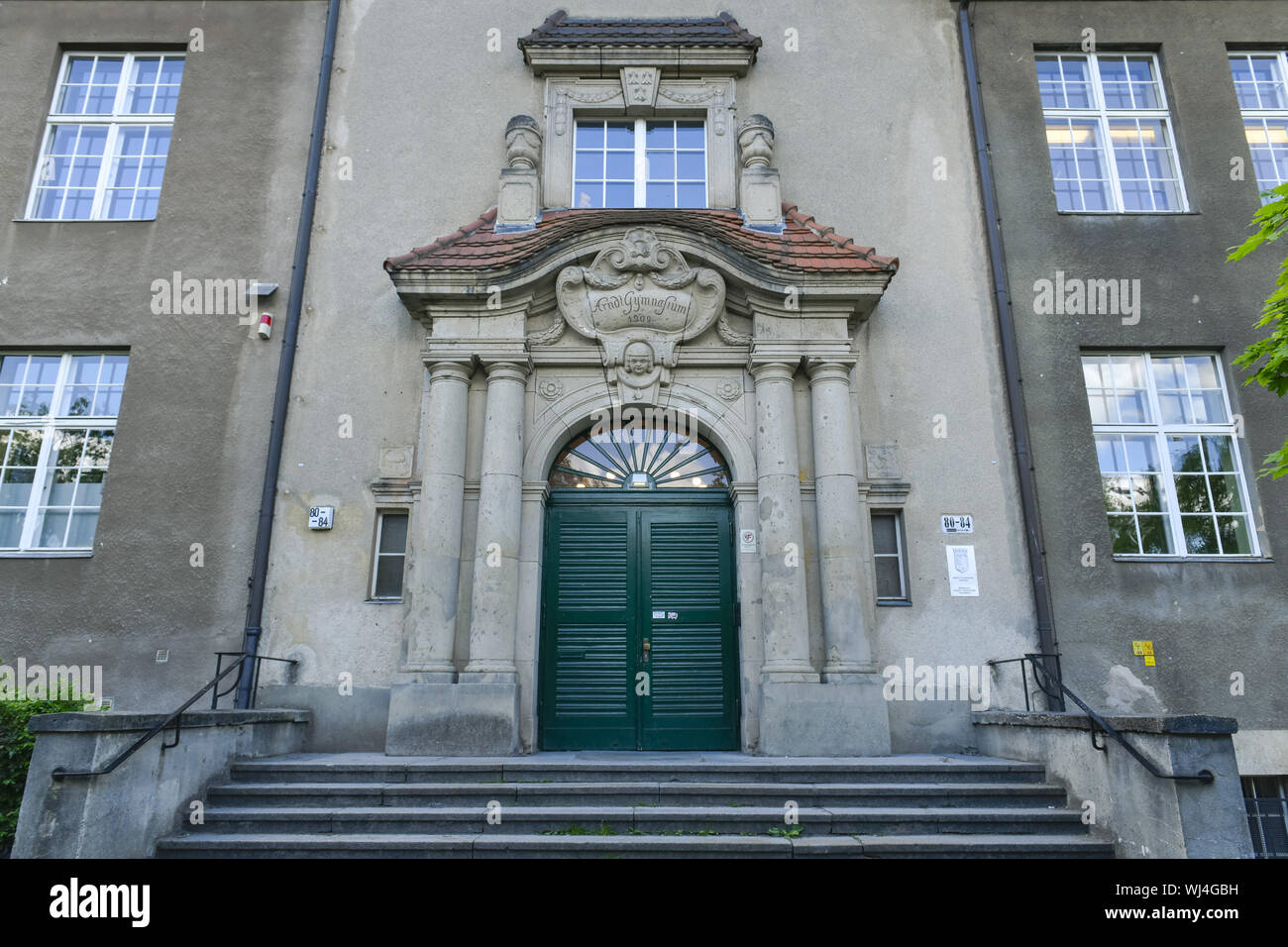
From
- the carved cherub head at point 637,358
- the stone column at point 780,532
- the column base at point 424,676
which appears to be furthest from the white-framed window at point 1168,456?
the column base at point 424,676

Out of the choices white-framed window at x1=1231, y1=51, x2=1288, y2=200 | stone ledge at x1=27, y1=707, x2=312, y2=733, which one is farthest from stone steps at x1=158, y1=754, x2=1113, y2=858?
white-framed window at x1=1231, y1=51, x2=1288, y2=200

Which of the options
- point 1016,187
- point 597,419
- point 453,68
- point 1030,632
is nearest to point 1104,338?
point 1016,187

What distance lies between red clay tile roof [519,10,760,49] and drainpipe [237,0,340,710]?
249cm

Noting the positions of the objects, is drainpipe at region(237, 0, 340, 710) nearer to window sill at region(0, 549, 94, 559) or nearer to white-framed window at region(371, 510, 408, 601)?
white-framed window at region(371, 510, 408, 601)

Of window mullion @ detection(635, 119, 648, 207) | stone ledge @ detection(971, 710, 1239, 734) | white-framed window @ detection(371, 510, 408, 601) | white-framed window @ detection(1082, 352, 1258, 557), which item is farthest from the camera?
window mullion @ detection(635, 119, 648, 207)

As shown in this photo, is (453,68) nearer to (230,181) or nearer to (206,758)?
(230,181)

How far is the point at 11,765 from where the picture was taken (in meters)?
5.55

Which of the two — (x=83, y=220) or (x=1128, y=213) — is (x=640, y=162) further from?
(x=83, y=220)

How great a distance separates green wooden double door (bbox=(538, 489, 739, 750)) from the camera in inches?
309

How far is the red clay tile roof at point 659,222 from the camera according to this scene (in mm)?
8125

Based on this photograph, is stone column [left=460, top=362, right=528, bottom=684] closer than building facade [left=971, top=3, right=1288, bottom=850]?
Yes

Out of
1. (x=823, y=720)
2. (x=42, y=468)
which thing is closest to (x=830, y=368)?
(x=823, y=720)

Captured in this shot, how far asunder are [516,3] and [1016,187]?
6655 millimetres

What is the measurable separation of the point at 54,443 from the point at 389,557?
12.9ft
